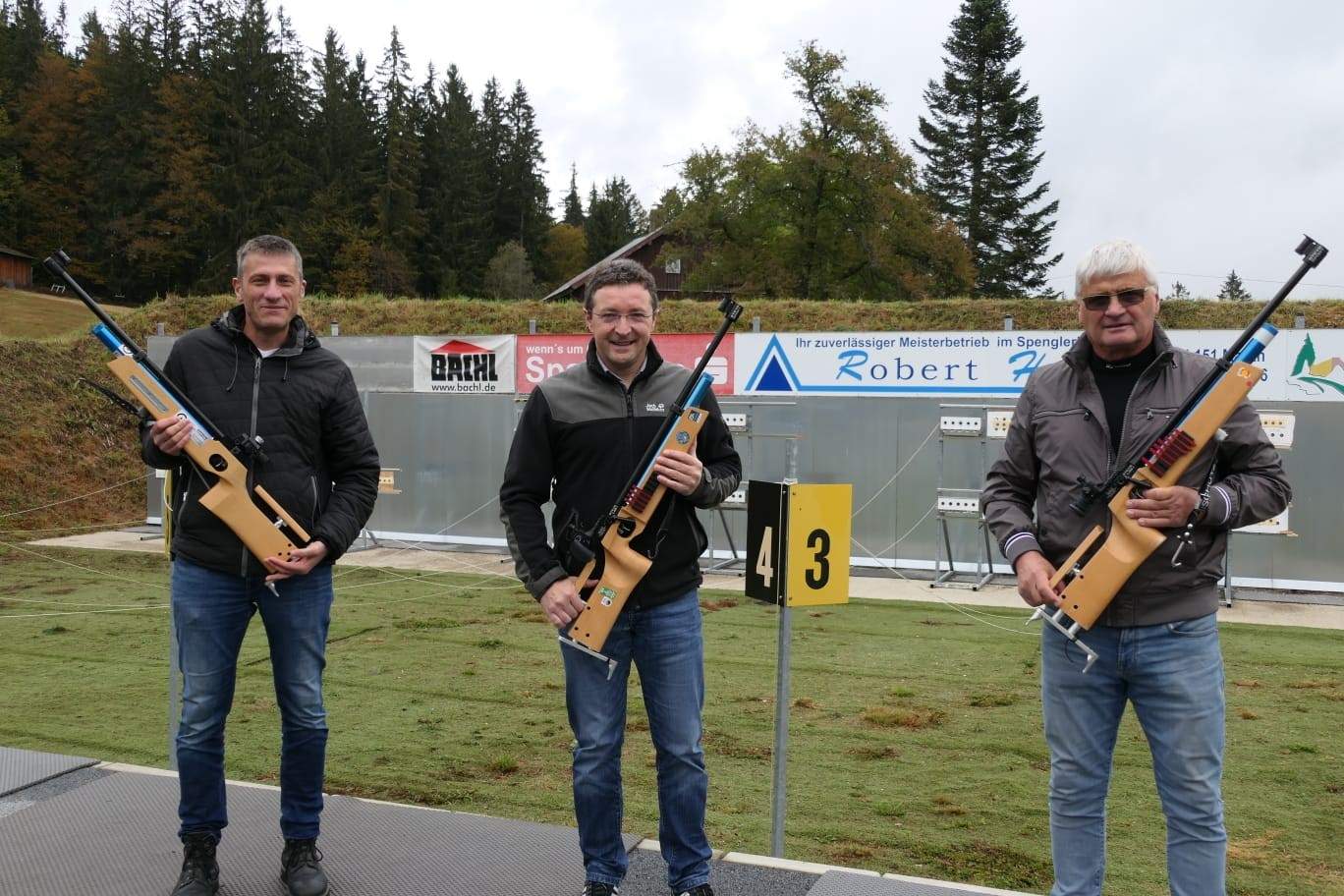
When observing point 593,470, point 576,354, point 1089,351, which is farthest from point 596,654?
point 576,354

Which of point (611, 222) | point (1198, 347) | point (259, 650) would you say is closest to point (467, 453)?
point (259, 650)

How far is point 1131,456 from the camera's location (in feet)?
8.79

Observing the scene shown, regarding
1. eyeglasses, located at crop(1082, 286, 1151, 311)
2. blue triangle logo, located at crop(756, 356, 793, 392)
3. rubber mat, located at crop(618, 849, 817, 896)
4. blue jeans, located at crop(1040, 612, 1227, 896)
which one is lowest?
rubber mat, located at crop(618, 849, 817, 896)

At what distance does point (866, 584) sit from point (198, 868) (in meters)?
8.45

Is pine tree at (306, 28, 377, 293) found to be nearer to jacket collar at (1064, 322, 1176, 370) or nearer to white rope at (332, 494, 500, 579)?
white rope at (332, 494, 500, 579)

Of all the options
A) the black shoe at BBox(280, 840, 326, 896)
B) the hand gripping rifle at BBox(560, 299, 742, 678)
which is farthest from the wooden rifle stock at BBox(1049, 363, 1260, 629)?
the black shoe at BBox(280, 840, 326, 896)

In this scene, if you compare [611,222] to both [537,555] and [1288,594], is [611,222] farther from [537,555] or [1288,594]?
[537,555]

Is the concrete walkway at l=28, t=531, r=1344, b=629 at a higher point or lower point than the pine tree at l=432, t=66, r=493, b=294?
lower

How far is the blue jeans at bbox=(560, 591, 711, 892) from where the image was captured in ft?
9.89

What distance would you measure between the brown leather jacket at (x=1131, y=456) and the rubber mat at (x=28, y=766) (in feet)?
12.0

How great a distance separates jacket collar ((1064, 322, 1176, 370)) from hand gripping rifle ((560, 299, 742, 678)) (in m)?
0.89

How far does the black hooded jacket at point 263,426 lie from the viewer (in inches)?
125

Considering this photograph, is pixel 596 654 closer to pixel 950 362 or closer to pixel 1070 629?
pixel 1070 629

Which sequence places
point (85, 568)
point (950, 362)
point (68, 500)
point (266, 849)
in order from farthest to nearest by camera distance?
1. point (68, 500)
2. point (85, 568)
3. point (950, 362)
4. point (266, 849)
